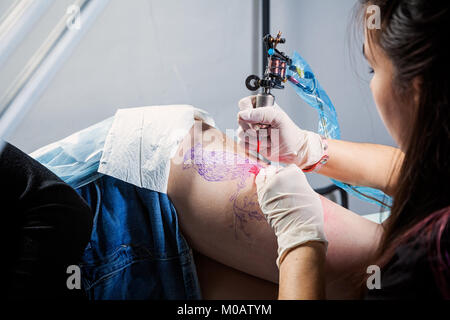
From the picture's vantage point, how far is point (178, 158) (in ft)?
2.84

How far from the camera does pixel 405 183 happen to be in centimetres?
64

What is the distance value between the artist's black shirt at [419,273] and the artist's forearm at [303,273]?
12 cm

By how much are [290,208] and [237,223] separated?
15 centimetres

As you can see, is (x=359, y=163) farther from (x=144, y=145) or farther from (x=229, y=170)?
(x=144, y=145)

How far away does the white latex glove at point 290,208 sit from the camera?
71 cm

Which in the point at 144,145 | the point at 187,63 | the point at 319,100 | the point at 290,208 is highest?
the point at 187,63

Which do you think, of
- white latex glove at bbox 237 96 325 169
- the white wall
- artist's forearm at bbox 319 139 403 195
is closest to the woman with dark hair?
white latex glove at bbox 237 96 325 169

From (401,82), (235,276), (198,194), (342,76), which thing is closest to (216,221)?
(198,194)

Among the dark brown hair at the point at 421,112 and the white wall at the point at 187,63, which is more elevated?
the white wall at the point at 187,63

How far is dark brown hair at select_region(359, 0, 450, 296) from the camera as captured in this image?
0.53 metres

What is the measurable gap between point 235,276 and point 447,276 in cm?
54

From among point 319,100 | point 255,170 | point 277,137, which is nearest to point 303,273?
point 255,170

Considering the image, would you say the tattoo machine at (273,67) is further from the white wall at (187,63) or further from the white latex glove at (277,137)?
the white wall at (187,63)

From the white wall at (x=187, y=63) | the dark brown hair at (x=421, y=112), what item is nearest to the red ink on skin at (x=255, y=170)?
the dark brown hair at (x=421, y=112)
